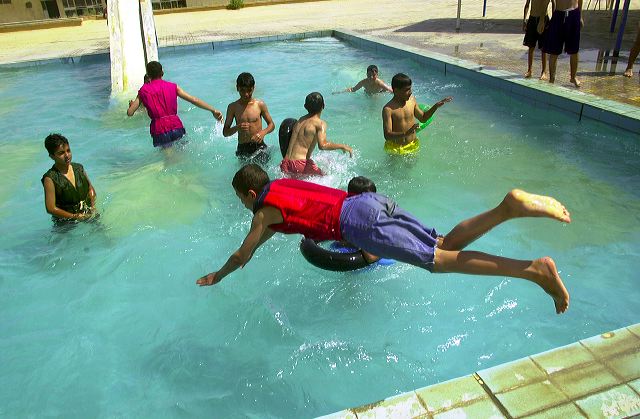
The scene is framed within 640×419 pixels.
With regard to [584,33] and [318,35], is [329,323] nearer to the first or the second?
[584,33]

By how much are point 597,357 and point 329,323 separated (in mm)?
1803

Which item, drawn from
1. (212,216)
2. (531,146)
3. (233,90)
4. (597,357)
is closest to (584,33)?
(531,146)

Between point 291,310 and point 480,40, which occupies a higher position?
point 480,40

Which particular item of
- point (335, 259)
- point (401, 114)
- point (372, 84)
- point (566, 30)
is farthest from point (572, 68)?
point (335, 259)

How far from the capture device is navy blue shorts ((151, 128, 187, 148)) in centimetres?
621

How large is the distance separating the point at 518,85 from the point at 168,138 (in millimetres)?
5486

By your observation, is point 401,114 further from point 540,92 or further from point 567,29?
point 567,29

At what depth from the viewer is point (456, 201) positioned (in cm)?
536

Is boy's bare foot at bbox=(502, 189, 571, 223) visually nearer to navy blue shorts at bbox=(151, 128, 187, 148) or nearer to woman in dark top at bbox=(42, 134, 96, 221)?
woman in dark top at bbox=(42, 134, 96, 221)

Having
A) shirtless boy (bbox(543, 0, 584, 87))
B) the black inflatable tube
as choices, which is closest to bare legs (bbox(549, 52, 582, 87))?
shirtless boy (bbox(543, 0, 584, 87))

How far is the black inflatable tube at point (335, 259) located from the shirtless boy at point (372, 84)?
17.7 feet

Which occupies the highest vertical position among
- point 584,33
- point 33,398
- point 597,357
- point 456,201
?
point 584,33

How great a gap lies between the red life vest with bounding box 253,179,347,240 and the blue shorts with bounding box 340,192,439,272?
0.22 ft

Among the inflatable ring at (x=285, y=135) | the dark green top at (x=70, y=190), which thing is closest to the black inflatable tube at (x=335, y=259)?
the inflatable ring at (x=285, y=135)
